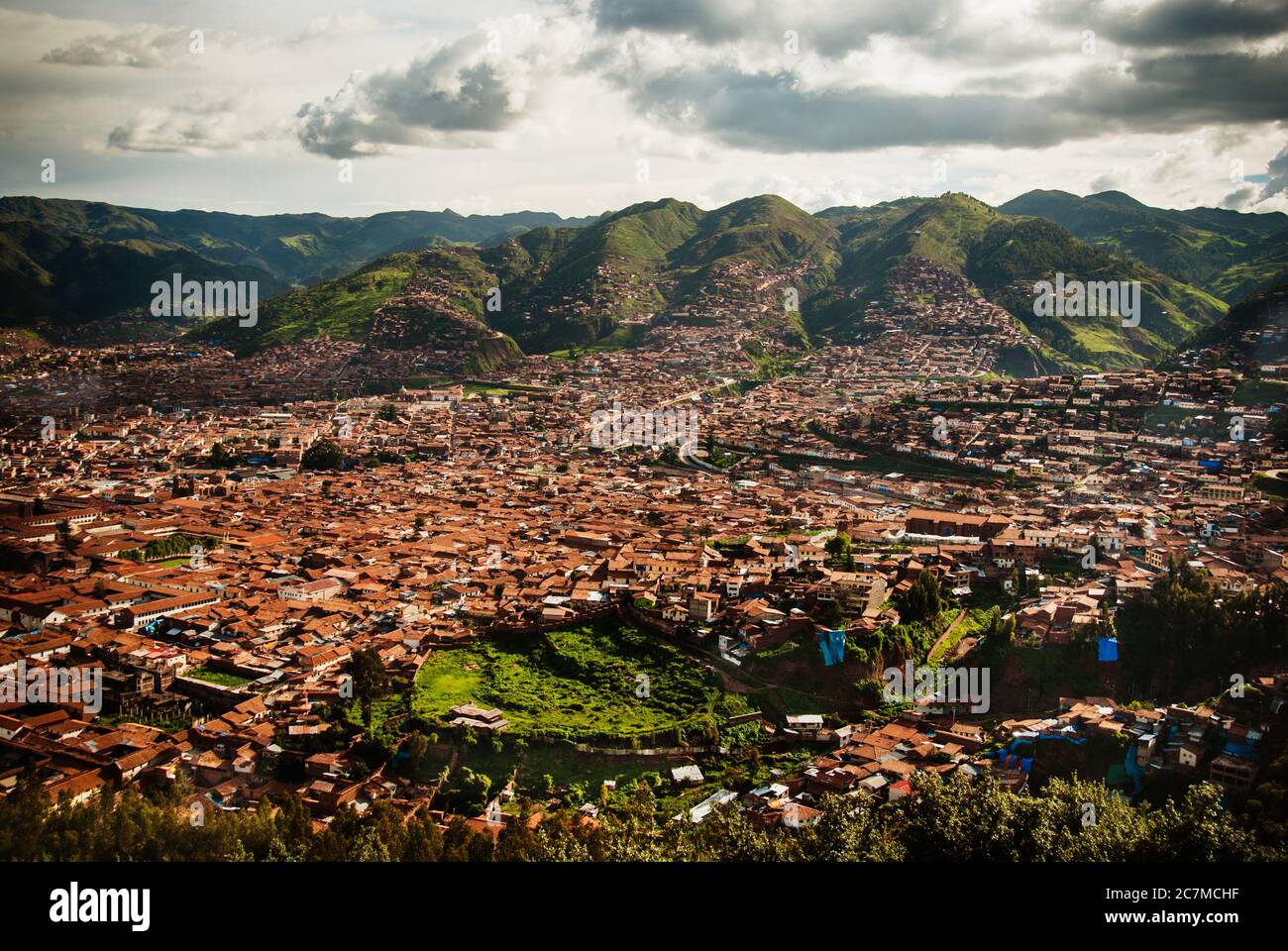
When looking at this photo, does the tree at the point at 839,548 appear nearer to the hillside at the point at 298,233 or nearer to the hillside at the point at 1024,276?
the hillside at the point at 1024,276

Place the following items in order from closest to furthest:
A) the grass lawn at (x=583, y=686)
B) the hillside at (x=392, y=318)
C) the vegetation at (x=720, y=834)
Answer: the vegetation at (x=720, y=834)
the grass lawn at (x=583, y=686)
the hillside at (x=392, y=318)

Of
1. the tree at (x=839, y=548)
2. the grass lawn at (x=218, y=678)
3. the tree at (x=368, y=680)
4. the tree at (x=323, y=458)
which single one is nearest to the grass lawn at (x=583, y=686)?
the tree at (x=368, y=680)

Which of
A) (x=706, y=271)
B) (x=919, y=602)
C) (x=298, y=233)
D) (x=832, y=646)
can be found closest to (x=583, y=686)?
(x=832, y=646)

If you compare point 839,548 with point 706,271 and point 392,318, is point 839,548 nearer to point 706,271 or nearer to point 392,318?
point 392,318

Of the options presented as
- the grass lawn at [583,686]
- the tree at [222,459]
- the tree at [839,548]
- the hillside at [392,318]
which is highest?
the hillside at [392,318]

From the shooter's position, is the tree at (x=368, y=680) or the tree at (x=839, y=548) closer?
the tree at (x=368, y=680)
